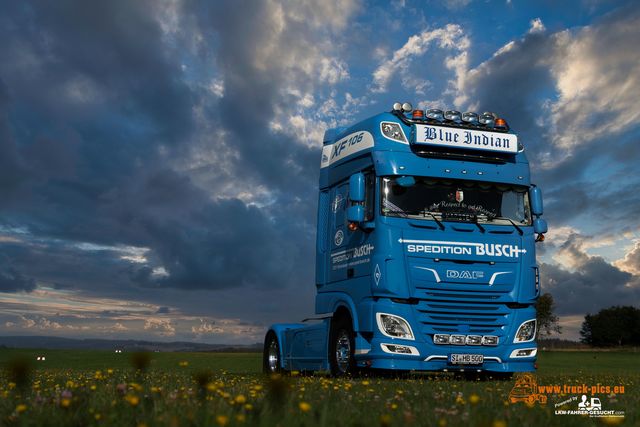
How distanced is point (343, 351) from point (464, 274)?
2.66m

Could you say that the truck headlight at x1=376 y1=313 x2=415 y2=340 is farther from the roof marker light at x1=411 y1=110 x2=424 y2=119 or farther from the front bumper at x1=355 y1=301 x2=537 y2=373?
the roof marker light at x1=411 y1=110 x2=424 y2=119

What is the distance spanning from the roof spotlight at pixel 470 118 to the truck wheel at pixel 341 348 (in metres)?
4.38

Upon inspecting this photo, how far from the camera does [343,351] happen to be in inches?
529

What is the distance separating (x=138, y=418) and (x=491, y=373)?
32.1 feet

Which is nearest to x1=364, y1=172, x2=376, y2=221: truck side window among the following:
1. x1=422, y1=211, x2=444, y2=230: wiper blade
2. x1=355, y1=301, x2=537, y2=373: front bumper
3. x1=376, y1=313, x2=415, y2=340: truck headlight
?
x1=422, y1=211, x2=444, y2=230: wiper blade

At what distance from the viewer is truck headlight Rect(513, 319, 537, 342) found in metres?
13.1

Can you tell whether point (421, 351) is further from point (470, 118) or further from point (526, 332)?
point (470, 118)

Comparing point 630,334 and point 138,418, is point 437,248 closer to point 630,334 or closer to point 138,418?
point 138,418

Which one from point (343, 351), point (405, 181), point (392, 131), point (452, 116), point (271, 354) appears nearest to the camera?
point (405, 181)

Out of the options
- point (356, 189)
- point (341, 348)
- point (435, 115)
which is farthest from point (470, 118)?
point (341, 348)

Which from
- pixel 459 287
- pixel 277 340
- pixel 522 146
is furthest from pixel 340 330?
pixel 522 146

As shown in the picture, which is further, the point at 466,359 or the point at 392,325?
the point at 466,359

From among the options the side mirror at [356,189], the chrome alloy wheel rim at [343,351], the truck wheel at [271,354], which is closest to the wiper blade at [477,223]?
the side mirror at [356,189]

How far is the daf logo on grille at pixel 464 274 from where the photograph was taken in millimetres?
12641
